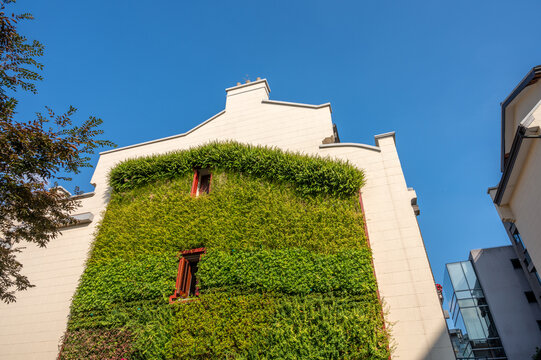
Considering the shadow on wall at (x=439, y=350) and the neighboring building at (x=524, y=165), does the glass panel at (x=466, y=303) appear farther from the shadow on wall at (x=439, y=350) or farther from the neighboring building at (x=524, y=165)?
the shadow on wall at (x=439, y=350)

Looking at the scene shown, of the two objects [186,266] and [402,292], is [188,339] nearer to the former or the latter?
→ [186,266]

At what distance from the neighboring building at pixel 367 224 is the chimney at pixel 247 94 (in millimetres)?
52

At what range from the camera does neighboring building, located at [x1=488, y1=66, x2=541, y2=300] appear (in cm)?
976

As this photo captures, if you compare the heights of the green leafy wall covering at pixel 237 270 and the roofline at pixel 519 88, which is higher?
the roofline at pixel 519 88

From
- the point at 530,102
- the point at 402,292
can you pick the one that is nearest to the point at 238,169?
the point at 402,292

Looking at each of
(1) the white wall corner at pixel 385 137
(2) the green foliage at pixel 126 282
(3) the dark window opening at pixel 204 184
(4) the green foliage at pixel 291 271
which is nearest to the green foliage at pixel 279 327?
(4) the green foliage at pixel 291 271

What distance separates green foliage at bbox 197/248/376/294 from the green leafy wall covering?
31 mm

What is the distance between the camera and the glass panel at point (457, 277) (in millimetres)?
29484

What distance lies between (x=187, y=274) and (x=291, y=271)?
3.73 metres

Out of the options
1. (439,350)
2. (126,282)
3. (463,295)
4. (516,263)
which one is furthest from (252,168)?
(516,263)

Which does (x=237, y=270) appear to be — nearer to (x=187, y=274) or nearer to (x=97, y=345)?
(x=187, y=274)

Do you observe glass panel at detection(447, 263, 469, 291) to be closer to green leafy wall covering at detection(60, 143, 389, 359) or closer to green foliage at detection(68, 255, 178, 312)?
green leafy wall covering at detection(60, 143, 389, 359)

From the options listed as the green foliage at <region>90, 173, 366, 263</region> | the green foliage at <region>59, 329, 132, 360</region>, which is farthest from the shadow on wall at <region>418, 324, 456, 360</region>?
the green foliage at <region>59, 329, 132, 360</region>

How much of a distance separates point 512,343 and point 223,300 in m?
27.2
